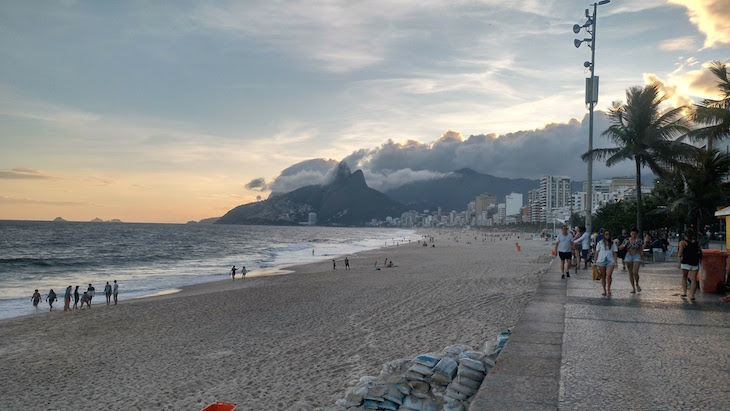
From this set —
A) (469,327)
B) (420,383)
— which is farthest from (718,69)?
(420,383)

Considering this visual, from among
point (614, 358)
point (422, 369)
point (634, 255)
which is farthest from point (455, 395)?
point (634, 255)

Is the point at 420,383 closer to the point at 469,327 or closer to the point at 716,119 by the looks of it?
the point at 469,327

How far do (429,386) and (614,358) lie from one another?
6.38ft

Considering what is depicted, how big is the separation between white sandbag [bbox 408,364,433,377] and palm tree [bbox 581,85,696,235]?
58.5 feet

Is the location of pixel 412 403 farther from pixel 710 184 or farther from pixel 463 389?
pixel 710 184

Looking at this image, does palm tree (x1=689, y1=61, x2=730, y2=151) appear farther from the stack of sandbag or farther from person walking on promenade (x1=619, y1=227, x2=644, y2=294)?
the stack of sandbag

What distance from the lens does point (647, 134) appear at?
813 inches

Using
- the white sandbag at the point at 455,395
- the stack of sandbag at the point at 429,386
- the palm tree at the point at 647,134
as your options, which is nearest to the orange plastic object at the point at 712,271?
→ the stack of sandbag at the point at 429,386

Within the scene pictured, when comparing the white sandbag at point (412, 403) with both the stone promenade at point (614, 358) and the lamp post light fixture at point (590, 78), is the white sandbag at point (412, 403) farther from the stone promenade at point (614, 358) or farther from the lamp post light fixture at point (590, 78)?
the lamp post light fixture at point (590, 78)

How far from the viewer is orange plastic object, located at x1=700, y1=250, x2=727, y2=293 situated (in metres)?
9.05

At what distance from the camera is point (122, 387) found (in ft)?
28.6

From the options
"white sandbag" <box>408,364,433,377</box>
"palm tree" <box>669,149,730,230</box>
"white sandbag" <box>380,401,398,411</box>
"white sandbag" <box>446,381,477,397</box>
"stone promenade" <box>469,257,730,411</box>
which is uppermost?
"palm tree" <box>669,149,730,230</box>

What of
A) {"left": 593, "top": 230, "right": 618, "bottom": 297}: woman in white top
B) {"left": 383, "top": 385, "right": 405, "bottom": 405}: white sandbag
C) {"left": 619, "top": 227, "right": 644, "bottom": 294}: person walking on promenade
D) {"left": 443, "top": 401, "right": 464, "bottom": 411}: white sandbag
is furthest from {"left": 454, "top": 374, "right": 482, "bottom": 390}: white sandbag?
{"left": 619, "top": 227, "right": 644, "bottom": 294}: person walking on promenade

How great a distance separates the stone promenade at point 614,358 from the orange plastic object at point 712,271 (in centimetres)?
126
